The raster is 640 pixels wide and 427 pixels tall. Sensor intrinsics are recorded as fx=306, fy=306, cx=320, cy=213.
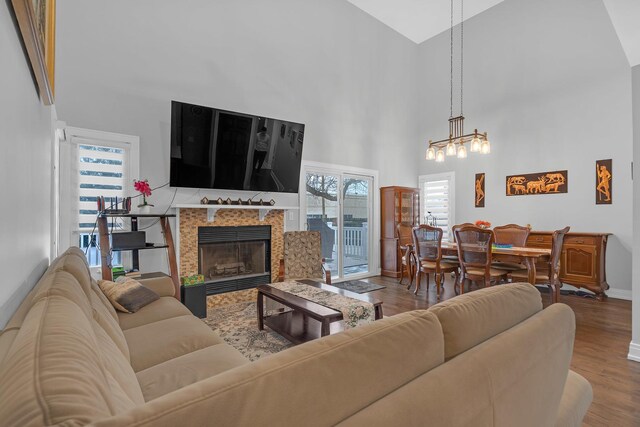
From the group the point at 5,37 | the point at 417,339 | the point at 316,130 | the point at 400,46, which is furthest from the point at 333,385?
the point at 400,46

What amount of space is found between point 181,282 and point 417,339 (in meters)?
3.32

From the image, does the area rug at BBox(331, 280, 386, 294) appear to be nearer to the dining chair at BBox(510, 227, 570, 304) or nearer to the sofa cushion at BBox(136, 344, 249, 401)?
the dining chair at BBox(510, 227, 570, 304)

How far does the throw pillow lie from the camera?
221cm

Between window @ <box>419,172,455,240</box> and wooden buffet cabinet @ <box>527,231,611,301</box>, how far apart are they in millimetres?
1824

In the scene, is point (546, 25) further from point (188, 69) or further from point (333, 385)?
point (333, 385)

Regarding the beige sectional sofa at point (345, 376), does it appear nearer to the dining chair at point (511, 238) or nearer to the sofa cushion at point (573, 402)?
the sofa cushion at point (573, 402)

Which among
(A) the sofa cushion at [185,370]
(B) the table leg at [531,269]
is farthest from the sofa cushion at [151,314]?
(B) the table leg at [531,269]

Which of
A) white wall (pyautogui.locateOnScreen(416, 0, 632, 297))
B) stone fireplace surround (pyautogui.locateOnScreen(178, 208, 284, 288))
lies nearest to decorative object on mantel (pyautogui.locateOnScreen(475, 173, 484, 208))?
white wall (pyautogui.locateOnScreen(416, 0, 632, 297))

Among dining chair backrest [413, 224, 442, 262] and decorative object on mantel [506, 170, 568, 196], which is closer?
dining chair backrest [413, 224, 442, 262]

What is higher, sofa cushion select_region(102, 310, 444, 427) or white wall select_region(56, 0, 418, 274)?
white wall select_region(56, 0, 418, 274)

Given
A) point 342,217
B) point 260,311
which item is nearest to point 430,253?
point 342,217

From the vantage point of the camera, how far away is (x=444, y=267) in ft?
14.2

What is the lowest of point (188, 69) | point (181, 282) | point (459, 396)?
point (181, 282)

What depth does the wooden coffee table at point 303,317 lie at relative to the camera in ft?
7.29
